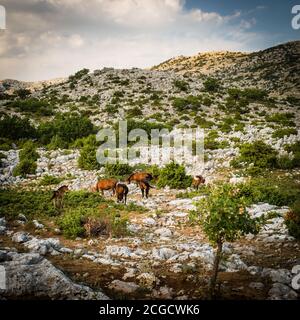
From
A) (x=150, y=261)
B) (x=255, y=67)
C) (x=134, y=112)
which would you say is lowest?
(x=150, y=261)

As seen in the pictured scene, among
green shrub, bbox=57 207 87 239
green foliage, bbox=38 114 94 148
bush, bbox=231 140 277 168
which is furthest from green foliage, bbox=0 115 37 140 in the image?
green shrub, bbox=57 207 87 239

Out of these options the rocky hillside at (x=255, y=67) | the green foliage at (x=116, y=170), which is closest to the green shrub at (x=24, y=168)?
the green foliage at (x=116, y=170)

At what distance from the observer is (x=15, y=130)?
29.5 meters

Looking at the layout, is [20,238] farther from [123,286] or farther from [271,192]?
[271,192]

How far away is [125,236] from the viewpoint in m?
10.8

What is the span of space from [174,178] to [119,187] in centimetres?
364

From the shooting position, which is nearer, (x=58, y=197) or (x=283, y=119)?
(x=58, y=197)

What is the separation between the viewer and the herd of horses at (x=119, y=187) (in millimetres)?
13704

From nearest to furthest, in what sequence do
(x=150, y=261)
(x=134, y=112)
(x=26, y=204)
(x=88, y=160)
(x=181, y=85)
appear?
1. (x=150, y=261)
2. (x=26, y=204)
3. (x=88, y=160)
4. (x=134, y=112)
5. (x=181, y=85)

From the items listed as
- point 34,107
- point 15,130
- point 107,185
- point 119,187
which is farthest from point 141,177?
point 34,107

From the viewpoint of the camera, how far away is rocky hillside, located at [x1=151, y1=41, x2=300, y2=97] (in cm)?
6419

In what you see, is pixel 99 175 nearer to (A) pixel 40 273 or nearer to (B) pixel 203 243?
(B) pixel 203 243

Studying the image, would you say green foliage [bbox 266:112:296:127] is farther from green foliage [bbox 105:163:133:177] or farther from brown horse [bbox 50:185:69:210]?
brown horse [bbox 50:185:69:210]
